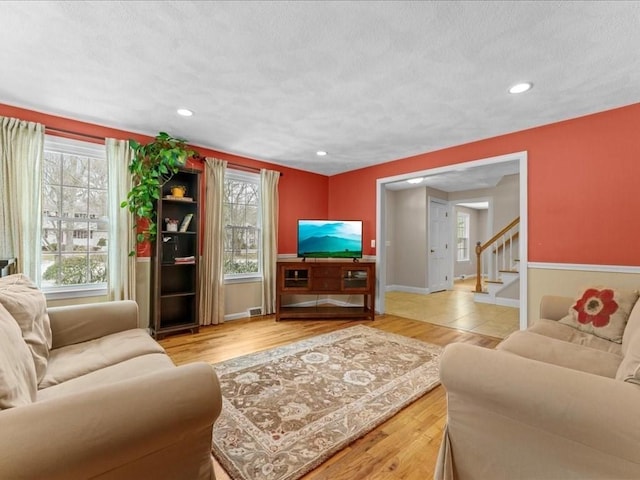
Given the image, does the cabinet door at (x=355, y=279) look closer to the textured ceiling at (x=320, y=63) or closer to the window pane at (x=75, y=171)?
the textured ceiling at (x=320, y=63)

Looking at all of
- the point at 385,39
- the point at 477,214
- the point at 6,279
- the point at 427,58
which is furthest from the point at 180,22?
the point at 477,214

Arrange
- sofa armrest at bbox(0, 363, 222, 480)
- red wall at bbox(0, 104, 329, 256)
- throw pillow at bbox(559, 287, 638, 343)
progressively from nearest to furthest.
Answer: sofa armrest at bbox(0, 363, 222, 480), throw pillow at bbox(559, 287, 638, 343), red wall at bbox(0, 104, 329, 256)

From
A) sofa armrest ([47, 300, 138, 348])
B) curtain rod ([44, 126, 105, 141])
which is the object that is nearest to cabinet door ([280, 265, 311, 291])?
sofa armrest ([47, 300, 138, 348])

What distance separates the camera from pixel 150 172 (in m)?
3.33

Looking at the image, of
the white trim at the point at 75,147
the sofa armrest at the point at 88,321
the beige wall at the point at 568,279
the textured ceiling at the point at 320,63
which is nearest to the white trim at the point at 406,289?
the beige wall at the point at 568,279

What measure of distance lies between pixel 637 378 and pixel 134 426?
1.64 meters

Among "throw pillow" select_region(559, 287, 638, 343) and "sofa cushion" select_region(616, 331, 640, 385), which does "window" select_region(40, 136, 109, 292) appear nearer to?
"sofa cushion" select_region(616, 331, 640, 385)

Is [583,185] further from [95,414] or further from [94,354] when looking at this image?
[94,354]

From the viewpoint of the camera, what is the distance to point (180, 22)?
172 cm

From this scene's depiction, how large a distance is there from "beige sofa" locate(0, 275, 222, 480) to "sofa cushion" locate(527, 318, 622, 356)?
231cm

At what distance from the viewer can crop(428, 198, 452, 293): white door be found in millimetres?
6656

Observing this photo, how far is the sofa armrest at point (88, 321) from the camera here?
1.91 meters

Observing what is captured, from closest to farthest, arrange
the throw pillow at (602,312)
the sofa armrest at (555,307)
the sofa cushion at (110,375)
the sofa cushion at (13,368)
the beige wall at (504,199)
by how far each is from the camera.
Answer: the sofa cushion at (13,368)
the sofa cushion at (110,375)
the throw pillow at (602,312)
the sofa armrest at (555,307)
the beige wall at (504,199)

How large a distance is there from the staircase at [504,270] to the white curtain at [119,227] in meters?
5.80
